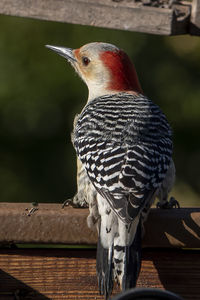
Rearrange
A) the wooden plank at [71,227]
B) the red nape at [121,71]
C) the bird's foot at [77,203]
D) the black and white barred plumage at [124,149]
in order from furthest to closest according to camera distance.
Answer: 1. the red nape at [121,71]
2. the bird's foot at [77,203]
3. the black and white barred plumage at [124,149]
4. the wooden plank at [71,227]

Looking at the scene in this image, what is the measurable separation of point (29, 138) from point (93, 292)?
3140mm

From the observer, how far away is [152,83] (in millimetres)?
6117

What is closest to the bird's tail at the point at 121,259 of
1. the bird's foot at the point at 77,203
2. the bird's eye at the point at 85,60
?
the bird's foot at the point at 77,203

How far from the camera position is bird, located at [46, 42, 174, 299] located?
310cm

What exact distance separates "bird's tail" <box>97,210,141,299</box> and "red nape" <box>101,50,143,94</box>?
1797mm

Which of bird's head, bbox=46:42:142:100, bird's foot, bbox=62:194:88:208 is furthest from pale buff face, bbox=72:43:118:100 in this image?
bird's foot, bbox=62:194:88:208

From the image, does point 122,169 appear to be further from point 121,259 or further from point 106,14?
point 106,14

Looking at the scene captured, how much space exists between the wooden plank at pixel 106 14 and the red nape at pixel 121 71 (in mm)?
1105

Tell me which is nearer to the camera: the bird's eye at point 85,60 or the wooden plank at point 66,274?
the wooden plank at point 66,274

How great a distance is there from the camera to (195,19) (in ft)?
12.1

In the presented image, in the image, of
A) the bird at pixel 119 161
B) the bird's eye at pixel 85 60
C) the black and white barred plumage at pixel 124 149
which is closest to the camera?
the bird at pixel 119 161

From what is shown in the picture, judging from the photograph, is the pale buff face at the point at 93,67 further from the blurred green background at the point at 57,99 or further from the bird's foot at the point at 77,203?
the bird's foot at the point at 77,203

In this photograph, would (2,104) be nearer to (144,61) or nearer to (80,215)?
(144,61)

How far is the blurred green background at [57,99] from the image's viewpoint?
587 cm
